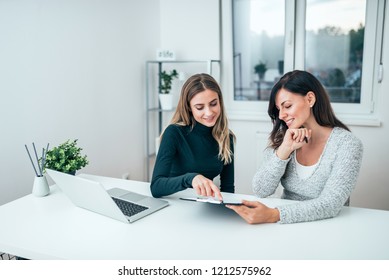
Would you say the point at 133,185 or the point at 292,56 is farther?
the point at 292,56

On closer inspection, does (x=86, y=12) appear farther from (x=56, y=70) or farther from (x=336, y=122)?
(x=336, y=122)

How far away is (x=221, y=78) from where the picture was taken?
346 cm

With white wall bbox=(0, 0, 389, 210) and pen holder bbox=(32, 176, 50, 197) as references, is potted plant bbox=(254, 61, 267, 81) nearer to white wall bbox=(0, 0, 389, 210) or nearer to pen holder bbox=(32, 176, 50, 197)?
white wall bbox=(0, 0, 389, 210)

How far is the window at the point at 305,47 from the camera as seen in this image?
117 inches

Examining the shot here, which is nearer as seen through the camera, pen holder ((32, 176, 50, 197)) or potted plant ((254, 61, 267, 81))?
pen holder ((32, 176, 50, 197))

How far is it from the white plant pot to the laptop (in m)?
1.78

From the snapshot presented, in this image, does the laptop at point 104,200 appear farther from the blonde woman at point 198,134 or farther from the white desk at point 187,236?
the blonde woman at point 198,134

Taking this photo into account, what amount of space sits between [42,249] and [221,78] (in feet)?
8.31

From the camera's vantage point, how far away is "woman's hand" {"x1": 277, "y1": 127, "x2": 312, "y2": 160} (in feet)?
5.09

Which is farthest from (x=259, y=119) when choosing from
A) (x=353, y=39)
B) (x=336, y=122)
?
(x=336, y=122)

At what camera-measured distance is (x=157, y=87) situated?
359 cm

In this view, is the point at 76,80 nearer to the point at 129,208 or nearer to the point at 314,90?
the point at 129,208

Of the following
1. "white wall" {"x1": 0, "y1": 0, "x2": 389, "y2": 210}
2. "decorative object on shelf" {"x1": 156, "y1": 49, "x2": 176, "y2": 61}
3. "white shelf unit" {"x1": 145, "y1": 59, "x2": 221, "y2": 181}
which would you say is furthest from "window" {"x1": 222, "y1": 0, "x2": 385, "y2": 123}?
"decorative object on shelf" {"x1": 156, "y1": 49, "x2": 176, "y2": 61}

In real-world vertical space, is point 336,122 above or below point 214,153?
above
